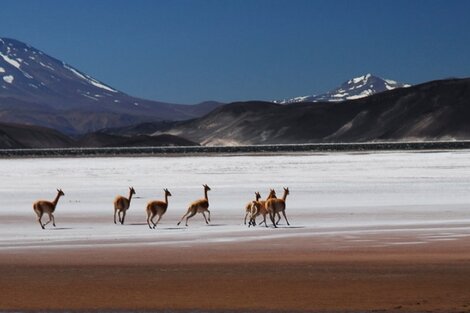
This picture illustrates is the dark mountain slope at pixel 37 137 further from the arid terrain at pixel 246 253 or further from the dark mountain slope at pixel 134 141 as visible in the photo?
the arid terrain at pixel 246 253

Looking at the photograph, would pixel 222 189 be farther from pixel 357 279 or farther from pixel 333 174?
pixel 357 279

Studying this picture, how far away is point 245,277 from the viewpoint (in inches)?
551

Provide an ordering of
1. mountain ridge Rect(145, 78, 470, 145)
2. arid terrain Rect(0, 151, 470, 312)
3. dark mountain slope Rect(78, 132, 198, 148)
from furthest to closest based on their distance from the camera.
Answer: mountain ridge Rect(145, 78, 470, 145)
dark mountain slope Rect(78, 132, 198, 148)
arid terrain Rect(0, 151, 470, 312)

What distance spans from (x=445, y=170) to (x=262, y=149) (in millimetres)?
46013

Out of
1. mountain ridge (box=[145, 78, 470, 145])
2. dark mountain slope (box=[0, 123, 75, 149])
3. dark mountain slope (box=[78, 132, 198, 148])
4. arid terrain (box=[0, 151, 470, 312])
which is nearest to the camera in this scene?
arid terrain (box=[0, 151, 470, 312])

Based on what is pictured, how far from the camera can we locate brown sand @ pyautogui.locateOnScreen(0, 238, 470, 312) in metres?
11.9

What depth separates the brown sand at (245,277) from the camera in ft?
39.0

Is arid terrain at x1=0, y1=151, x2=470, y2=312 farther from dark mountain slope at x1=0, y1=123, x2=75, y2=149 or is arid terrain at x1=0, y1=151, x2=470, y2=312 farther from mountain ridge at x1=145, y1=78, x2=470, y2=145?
dark mountain slope at x1=0, y1=123, x2=75, y2=149

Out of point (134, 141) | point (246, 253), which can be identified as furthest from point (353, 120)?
point (246, 253)

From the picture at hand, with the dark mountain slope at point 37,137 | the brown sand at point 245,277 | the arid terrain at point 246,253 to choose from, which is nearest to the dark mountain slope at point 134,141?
the dark mountain slope at point 37,137

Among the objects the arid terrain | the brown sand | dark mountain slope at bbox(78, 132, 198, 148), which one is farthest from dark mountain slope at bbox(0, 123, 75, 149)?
the brown sand

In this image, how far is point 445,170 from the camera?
43.6 meters

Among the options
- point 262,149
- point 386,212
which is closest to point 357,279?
point 386,212

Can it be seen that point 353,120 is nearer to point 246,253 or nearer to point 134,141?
point 134,141
